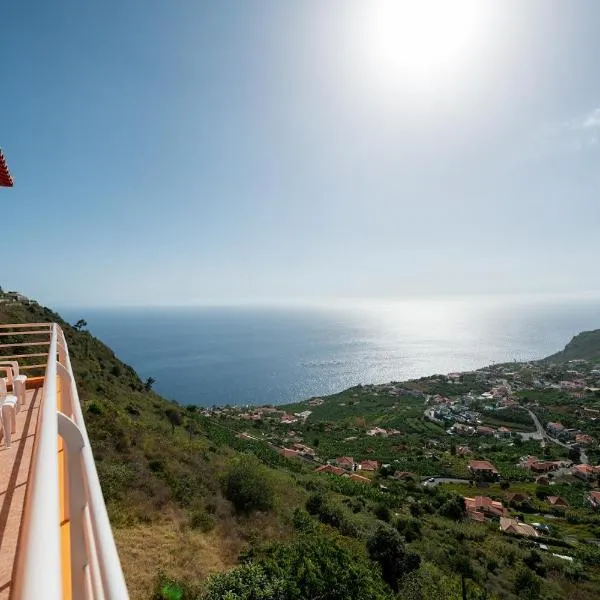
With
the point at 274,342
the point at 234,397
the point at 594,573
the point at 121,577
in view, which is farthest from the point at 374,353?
the point at 121,577

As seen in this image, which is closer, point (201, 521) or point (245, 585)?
point (245, 585)

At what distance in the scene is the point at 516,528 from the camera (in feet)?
93.8

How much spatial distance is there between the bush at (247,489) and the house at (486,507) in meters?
27.3

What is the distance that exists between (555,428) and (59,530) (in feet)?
248

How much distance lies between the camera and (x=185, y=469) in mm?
12414

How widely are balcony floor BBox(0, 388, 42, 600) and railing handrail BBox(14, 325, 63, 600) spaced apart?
1751mm

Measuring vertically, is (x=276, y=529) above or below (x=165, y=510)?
below

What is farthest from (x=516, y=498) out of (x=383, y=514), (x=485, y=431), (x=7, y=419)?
(x=7, y=419)

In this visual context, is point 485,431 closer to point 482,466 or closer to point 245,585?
point 482,466

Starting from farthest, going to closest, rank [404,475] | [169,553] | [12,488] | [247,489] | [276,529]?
1. [404,475]
2. [247,489]
3. [276,529]
4. [169,553]
5. [12,488]

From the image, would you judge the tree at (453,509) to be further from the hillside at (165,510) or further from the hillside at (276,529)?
the hillside at (165,510)

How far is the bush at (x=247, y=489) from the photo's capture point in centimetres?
1169

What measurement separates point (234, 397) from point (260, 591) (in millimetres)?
89118

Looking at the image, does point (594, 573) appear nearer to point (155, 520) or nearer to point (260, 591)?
point (260, 591)
